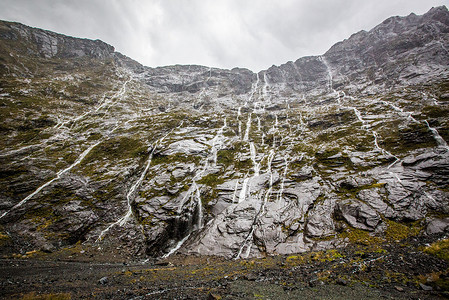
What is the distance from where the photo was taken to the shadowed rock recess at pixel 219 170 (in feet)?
79.1

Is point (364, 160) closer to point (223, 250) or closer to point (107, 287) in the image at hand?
point (223, 250)

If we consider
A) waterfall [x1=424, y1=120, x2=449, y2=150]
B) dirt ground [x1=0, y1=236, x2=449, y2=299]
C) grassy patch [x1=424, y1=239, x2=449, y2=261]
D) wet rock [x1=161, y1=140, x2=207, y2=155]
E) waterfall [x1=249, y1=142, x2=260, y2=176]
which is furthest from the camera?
wet rock [x1=161, y1=140, x2=207, y2=155]

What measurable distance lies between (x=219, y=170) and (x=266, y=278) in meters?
27.9

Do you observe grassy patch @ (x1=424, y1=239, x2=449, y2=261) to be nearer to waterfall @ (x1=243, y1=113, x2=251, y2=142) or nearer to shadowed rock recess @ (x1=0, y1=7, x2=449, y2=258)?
shadowed rock recess @ (x1=0, y1=7, x2=449, y2=258)

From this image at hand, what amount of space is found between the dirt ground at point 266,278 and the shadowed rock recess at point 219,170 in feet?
16.1

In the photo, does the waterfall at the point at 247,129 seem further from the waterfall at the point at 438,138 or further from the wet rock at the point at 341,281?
the wet rock at the point at 341,281

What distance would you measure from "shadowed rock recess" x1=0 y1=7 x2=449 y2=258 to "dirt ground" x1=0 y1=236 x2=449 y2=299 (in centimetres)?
490

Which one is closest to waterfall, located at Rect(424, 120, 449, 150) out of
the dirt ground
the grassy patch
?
the dirt ground

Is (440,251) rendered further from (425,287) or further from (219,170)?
(219,170)

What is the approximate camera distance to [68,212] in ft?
92.6

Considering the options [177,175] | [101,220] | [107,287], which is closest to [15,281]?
[107,287]

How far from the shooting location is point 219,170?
1630 inches

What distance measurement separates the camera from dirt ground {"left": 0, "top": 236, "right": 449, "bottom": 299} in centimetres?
1081

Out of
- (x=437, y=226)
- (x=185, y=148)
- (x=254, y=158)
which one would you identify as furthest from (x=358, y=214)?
(x=185, y=148)
